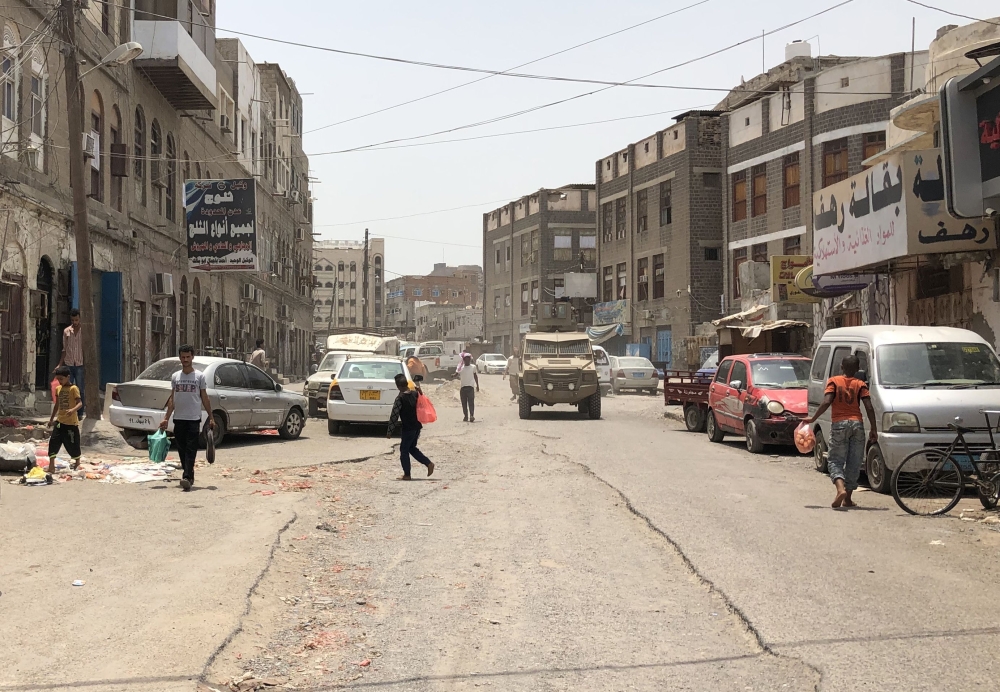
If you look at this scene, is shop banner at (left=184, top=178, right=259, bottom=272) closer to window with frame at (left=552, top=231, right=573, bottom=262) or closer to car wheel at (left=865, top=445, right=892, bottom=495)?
car wheel at (left=865, top=445, right=892, bottom=495)

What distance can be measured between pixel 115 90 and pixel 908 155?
18.7 meters

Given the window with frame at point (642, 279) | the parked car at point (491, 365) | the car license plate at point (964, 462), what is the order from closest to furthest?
the car license plate at point (964, 462), the window with frame at point (642, 279), the parked car at point (491, 365)

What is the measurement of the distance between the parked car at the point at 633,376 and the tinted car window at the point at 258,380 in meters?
24.8

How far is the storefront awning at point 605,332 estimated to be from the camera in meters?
61.4

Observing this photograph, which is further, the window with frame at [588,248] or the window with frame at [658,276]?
the window with frame at [588,248]

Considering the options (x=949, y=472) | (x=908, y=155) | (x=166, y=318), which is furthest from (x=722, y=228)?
(x=949, y=472)

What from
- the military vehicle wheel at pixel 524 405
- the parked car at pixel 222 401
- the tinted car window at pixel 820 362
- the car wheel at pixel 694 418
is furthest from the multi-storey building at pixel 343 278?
the tinted car window at pixel 820 362

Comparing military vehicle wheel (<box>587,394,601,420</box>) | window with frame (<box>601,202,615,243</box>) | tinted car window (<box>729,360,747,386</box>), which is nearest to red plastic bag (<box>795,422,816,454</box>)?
tinted car window (<box>729,360,747,386</box>)

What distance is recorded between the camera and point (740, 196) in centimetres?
4806

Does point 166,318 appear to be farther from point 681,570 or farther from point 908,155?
point 681,570

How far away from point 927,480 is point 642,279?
48.4 meters

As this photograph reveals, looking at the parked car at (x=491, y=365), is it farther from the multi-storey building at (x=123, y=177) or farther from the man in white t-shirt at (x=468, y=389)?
the man in white t-shirt at (x=468, y=389)

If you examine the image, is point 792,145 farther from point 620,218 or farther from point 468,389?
point 468,389

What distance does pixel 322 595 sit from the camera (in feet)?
23.0
